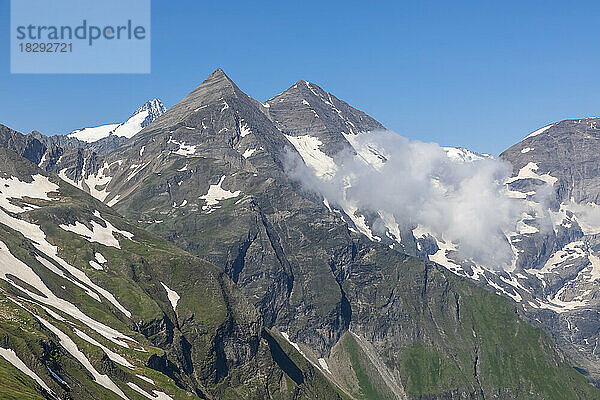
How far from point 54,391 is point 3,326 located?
30507mm

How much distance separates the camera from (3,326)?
637ft

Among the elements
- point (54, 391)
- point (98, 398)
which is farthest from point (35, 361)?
point (98, 398)

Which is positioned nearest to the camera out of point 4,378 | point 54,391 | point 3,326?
point 4,378

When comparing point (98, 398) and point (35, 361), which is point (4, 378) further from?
point (98, 398)

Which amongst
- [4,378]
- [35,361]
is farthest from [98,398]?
[4,378]

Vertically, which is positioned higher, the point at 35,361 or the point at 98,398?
the point at 35,361

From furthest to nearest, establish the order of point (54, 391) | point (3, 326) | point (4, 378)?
point (3, 326) → point (54, 391) → point (4, 378)

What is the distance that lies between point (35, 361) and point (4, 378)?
28.0m

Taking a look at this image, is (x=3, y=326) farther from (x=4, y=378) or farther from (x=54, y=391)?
(x=4, y=378)

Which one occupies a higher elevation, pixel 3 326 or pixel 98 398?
pixel 3 326

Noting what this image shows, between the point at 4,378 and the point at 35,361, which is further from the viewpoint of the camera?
the point at 35,361

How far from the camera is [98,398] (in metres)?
200

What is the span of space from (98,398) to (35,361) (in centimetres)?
2518

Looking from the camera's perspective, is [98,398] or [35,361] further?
[98,398]
